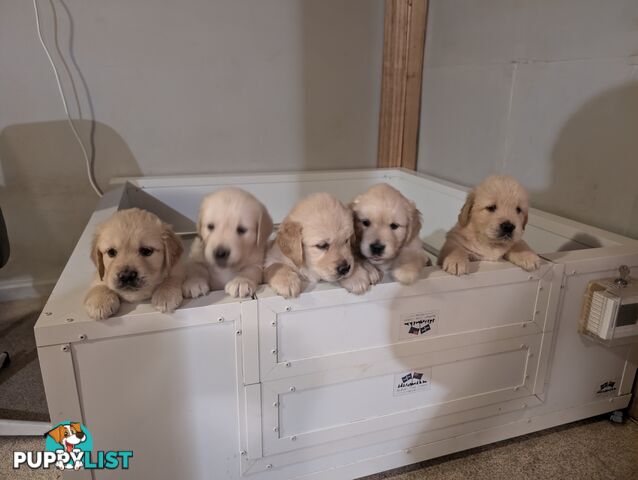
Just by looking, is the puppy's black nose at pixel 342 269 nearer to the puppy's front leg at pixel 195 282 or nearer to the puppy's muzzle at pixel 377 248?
the puppy's muzzle at pixel 377 248

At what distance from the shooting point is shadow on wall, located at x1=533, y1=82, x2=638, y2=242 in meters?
2.01

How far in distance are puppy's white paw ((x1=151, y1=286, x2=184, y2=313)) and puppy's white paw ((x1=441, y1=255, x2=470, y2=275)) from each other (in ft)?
2.94

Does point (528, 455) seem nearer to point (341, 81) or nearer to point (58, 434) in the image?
point (58, 434)

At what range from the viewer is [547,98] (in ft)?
7.78

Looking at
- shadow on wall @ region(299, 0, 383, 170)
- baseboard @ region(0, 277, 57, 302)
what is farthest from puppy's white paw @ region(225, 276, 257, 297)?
baseboard @ region(0, 277, 57, 302)

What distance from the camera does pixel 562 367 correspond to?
1879 millimetres

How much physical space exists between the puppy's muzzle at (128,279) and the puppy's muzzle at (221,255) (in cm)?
31

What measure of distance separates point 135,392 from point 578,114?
7.32ft

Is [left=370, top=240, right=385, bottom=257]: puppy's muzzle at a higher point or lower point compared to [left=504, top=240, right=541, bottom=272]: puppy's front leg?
higher

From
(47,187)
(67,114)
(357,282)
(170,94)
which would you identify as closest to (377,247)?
(357,282)

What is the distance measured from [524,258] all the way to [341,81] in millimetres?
2186

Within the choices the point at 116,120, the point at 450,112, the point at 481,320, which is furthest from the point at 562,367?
the point at 116,120

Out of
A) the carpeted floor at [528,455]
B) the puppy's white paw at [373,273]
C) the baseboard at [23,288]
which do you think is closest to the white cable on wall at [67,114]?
the baseboard at [23,288]

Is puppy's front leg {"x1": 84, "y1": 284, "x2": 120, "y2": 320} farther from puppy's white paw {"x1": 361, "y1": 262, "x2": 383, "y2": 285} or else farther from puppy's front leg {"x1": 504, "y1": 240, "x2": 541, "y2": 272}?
puppy's front leg {"x1": 504, "y1": 240, "x2": 541, "y2": 272}
